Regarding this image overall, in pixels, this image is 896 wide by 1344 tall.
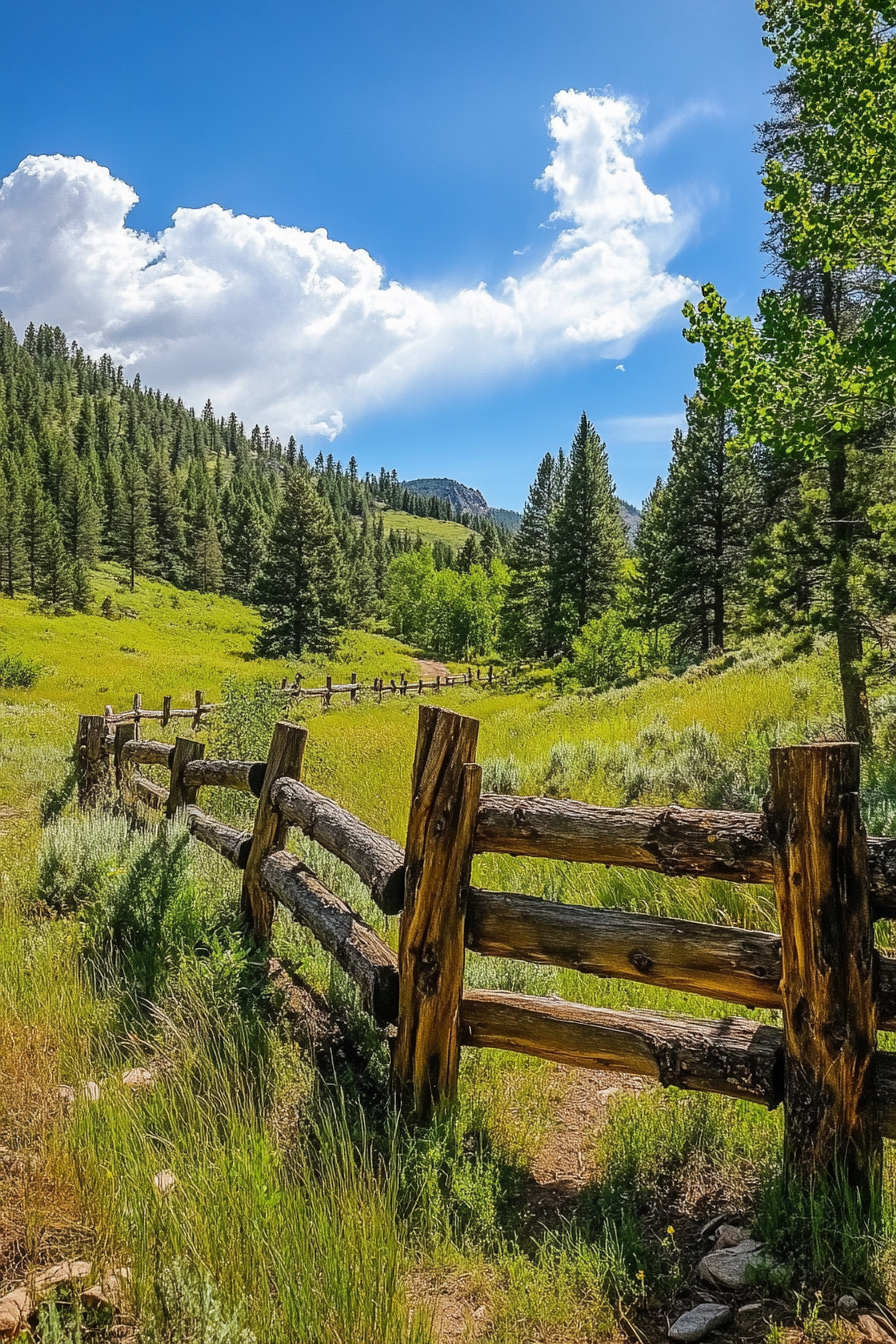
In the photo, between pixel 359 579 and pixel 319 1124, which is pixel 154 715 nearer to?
pixel 319 1124

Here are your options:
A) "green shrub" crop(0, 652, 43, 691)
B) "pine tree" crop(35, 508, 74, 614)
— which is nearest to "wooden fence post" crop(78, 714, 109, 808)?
"green shrub" crop(0, 652, 43, 691)

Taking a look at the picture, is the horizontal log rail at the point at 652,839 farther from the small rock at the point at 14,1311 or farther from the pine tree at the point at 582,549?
the pine tree at the point at 582,549

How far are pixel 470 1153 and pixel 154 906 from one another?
265cm

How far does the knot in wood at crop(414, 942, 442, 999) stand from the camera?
306 cm

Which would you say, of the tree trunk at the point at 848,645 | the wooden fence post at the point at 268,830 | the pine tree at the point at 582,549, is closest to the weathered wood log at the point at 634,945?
the wooden fence post at the point at 268,830

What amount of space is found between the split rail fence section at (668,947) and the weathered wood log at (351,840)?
0.05ft

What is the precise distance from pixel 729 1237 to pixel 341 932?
204 centimetres

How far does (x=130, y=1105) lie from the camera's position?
2.76m

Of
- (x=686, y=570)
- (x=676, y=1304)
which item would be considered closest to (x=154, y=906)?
(x=676, y=1304)

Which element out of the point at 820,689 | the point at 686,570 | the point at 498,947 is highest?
the point at 686,570

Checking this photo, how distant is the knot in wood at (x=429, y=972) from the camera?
10.0ft

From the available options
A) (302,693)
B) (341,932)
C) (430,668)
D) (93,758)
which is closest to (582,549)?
(302,693)

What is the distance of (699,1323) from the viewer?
2.12m

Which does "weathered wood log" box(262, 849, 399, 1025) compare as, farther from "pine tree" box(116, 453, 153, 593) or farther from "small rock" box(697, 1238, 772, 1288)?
"pine tree" box(116, 453, 153, 593)
